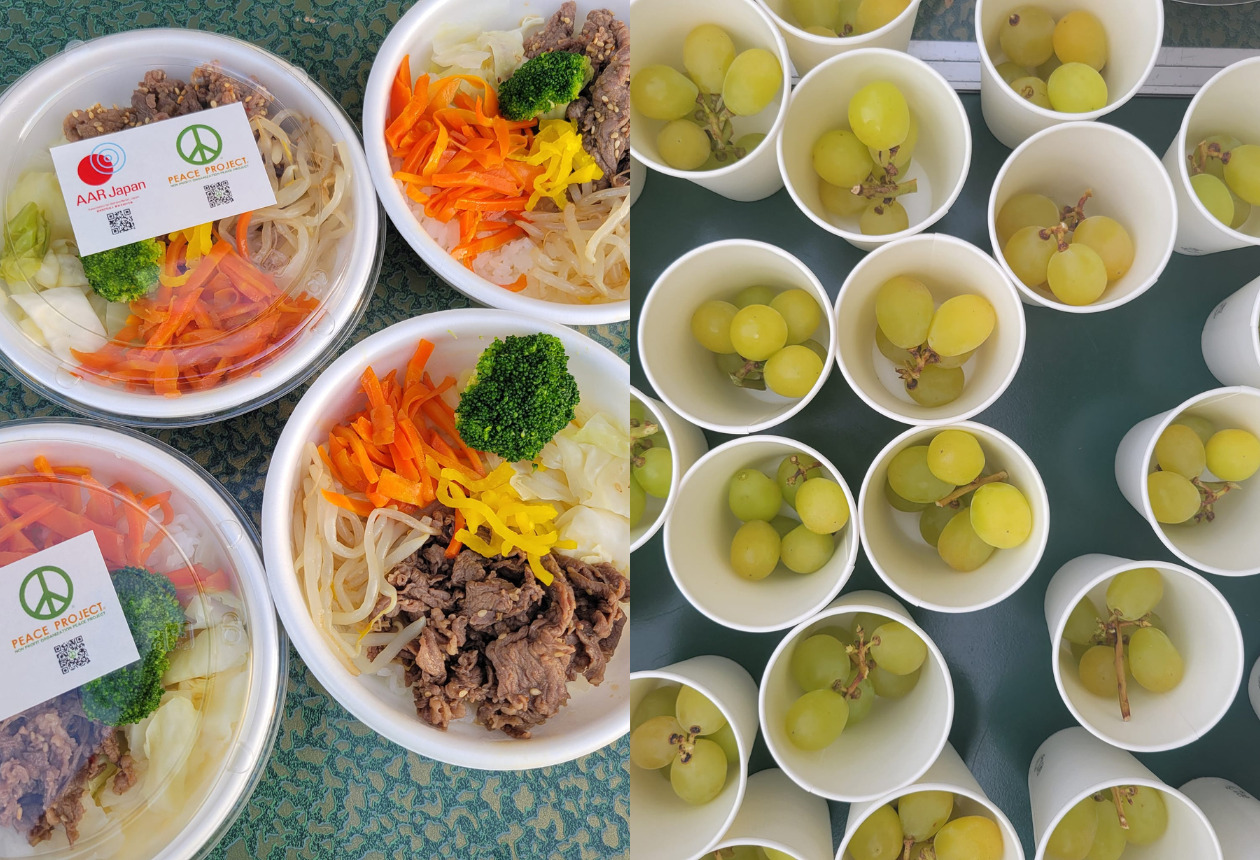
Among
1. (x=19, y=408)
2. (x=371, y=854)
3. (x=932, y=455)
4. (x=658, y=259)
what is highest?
(x=658, y=259)

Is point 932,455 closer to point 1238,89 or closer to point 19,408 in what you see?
point 1238,89

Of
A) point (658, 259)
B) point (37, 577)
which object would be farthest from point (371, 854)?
point (658, 259)

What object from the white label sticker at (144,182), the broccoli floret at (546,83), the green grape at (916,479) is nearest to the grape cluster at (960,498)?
the green grape at (916,479)

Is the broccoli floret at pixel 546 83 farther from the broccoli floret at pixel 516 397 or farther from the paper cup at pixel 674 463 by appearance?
the paper cup at pixel 674 463

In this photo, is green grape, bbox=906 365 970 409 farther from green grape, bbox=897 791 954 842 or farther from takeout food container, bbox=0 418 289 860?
takeout food container, bbox=0 418 289 860

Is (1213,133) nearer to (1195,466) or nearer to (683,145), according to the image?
(1195,466)

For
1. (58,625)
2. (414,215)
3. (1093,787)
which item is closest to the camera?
(1093,787)

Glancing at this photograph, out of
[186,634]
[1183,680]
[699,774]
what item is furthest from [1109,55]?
[186,634]
